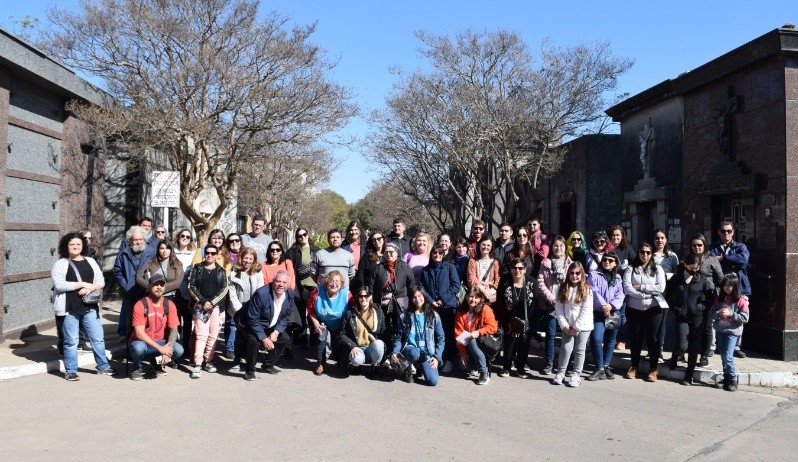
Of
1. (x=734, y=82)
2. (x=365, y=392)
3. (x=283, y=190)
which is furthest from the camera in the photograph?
(x=283, y=190)

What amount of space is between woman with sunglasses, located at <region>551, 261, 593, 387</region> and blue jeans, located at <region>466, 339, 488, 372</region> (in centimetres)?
85

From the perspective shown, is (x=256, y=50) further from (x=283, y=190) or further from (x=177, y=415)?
(x=283, y=190)

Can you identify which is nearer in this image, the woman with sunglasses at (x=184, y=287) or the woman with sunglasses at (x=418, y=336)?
the woman with sunglasses at (x=418, y=336)

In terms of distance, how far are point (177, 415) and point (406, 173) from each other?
22.6 meters

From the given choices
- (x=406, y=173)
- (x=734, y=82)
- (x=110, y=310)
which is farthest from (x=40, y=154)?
(x=406, y=173)

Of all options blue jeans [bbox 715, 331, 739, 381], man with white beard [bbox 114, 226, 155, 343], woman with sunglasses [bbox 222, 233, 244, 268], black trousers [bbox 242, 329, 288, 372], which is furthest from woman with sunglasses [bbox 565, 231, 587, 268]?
man with white beard [bbox 114, 226, 155, 343]

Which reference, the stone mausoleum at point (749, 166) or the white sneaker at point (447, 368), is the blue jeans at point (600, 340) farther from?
the stone mausoleum at point (749, 166)

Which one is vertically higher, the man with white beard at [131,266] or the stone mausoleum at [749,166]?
the stone mausoleum at [749,166]

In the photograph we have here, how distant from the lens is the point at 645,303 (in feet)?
28.7

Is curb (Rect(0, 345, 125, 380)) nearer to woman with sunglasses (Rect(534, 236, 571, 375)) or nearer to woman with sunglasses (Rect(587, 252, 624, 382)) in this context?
woman with sunglasses (Rect(534, 236, 571, 375))

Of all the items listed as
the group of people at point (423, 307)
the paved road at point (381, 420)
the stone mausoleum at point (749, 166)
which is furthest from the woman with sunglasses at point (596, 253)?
the stone mausoleum at point (749, 166)

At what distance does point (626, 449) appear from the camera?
595cm

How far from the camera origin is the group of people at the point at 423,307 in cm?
839

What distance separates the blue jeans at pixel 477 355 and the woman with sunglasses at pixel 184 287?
3495 millimetres
